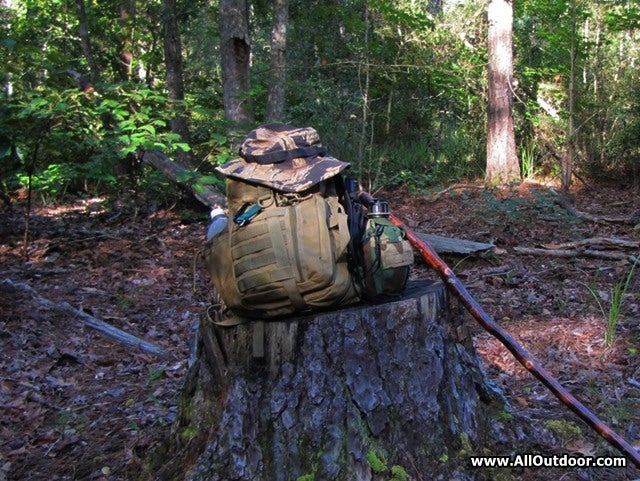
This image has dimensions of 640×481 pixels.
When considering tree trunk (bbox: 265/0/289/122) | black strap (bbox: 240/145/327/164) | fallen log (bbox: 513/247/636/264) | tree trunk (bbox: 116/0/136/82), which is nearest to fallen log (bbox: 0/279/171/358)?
black strap (bbox: 240/145/327/164)

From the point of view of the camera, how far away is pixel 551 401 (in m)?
3.47

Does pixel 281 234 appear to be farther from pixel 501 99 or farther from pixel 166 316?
pixel 501 99

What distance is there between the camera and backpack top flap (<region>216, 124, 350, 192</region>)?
2529 mm

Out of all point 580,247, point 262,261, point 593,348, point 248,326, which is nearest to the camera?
point 262,261

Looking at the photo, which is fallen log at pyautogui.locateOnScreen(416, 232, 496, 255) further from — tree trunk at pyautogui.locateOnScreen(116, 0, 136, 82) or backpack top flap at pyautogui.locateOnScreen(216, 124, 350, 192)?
tree trunk at pyautogui.locateOnScreen(116, 0, 136, 82)

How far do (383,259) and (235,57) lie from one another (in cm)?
698

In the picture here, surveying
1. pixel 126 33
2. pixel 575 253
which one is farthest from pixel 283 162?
pixel 126 33

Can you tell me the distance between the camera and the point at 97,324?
202 inches

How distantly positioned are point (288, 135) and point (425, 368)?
1.18m

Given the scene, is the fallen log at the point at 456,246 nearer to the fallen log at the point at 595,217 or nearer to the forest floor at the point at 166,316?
the forest floor at the point at 166,316

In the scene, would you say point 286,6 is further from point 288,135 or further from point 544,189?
point 288,135

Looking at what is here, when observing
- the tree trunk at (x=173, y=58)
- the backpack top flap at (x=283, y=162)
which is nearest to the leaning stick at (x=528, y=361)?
the backpack top flap at (x=283, y=162)

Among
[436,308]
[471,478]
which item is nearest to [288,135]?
[436,308]

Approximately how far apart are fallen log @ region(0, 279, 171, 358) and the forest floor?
3cm
